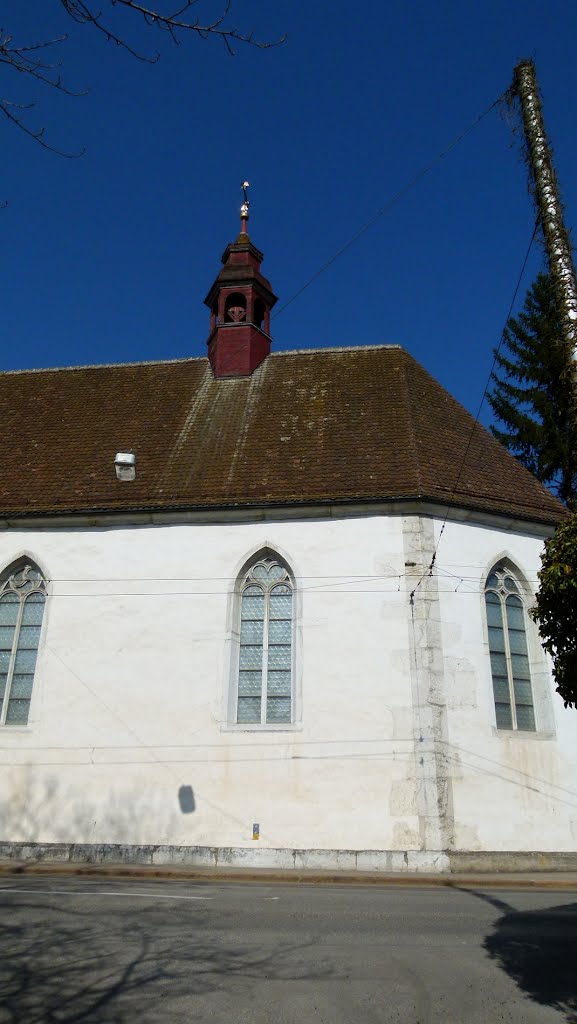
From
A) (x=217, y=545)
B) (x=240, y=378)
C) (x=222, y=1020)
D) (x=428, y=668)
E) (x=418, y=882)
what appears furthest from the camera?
(x=240, y=378)

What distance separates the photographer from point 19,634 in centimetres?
1447

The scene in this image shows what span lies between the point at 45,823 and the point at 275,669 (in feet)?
15.4

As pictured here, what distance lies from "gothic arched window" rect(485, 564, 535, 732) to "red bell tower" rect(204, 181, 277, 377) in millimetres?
8446

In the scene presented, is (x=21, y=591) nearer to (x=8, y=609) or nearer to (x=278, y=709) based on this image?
(x=8, y=609)

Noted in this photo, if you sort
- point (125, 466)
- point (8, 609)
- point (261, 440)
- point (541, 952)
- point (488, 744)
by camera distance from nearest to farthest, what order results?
1. point (541, 952)
2. point (488, 744)
3. point (8, 609)
4. point (125, 466)
5. point (261, 440)

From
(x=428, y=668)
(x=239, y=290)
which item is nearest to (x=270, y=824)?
(x=428, y=668)

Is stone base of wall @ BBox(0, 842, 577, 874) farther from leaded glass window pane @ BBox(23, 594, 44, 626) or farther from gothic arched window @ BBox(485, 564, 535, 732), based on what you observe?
leaded glass window pane @ BBox(23, 594, 44, 626)

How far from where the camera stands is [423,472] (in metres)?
14.4

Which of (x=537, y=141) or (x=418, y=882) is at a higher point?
(x=537, y=141)

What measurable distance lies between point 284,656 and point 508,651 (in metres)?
4.05

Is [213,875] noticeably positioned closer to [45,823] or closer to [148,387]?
[45,823]

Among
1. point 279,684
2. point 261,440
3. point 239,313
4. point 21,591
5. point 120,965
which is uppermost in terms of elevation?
point 239,313

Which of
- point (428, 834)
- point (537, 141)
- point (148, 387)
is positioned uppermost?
point (148, 387)

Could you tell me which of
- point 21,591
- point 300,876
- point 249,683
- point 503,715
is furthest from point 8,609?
point 503,715
